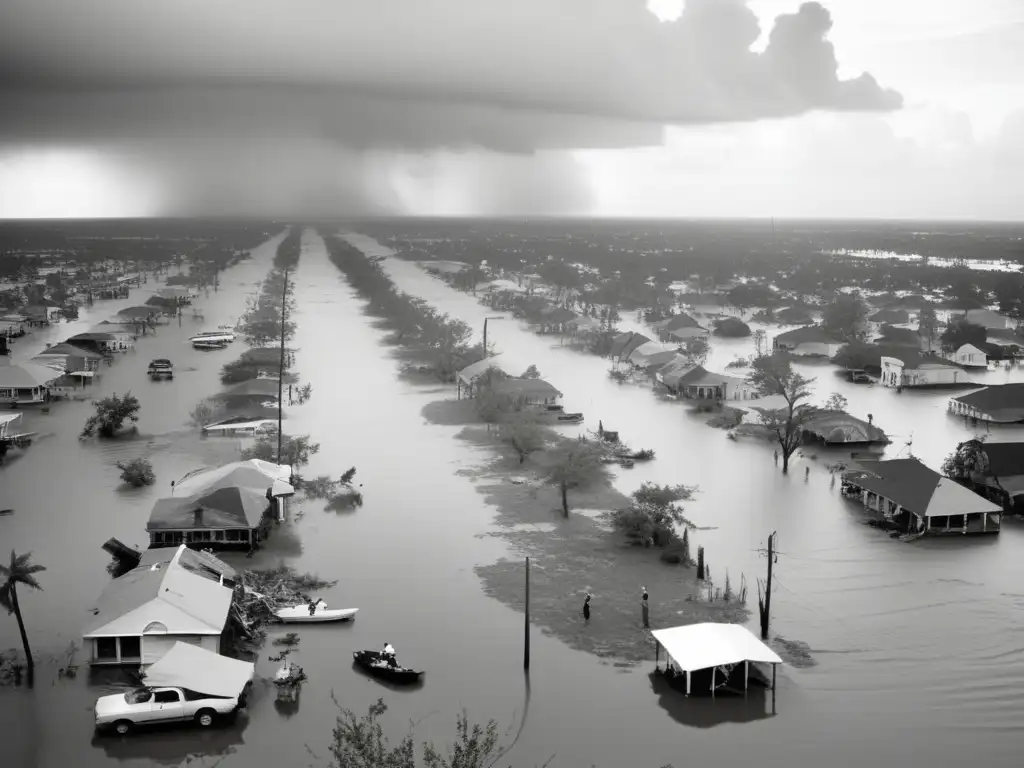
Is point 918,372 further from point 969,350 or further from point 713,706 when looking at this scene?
point 713,706

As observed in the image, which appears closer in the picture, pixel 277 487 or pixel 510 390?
pixel 277 487

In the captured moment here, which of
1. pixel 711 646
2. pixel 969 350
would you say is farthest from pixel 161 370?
pixel 969 350

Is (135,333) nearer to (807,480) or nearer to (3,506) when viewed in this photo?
(3,506)

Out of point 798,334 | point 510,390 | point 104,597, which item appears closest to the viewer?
point 104,597

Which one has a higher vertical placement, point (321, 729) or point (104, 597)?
point (104, 597)

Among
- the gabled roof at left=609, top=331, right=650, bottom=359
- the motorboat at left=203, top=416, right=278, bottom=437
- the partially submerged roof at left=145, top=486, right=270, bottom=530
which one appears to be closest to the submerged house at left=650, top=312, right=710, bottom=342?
the gabled roof at left=609, top=331, right=650, bottom=359

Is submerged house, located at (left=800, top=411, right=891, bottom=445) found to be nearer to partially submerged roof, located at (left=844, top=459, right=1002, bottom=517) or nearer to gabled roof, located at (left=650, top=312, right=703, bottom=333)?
partially submerged roof, located at (left=844, top=459, right=1002, bottom=517)

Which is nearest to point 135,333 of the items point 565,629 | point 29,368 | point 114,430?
point 29,368
